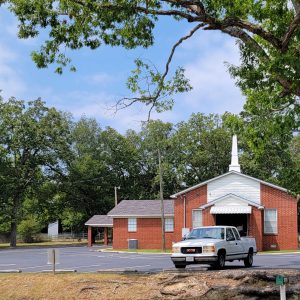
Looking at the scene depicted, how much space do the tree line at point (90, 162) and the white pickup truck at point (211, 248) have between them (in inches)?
1415

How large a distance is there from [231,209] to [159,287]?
29.7m

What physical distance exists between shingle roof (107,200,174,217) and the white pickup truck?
26.3 metres

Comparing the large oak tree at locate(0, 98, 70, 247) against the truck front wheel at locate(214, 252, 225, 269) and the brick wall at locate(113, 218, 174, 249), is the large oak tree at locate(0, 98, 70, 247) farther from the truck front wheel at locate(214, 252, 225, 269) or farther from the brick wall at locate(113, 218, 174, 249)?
the truck front wheel at locate(214, 252, 225, 269)

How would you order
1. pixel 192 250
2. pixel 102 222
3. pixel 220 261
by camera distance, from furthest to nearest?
1. pixel 102 222
2. pixel 220 261
3. pixel 192 250

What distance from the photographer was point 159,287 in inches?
593

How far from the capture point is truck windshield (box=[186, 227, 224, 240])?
23203 mm

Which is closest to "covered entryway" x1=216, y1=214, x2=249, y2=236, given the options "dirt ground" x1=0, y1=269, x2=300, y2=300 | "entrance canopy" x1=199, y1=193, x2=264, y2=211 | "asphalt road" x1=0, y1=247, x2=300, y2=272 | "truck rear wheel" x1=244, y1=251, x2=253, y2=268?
"entrance canopy" x1=199, y1=193, x2=264, y2=211

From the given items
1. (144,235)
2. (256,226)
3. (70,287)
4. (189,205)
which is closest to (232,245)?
(70,287)

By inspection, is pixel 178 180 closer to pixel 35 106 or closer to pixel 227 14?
pixel 35 106

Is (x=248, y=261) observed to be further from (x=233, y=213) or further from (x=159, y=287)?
(x=233, y=213)

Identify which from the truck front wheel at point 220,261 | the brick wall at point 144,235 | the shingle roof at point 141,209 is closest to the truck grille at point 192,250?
the truck front wheel at point 220,261

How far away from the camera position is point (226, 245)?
22.7 metres

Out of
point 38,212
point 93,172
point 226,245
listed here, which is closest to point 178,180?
point 93,172

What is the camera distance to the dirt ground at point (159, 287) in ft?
46.1
